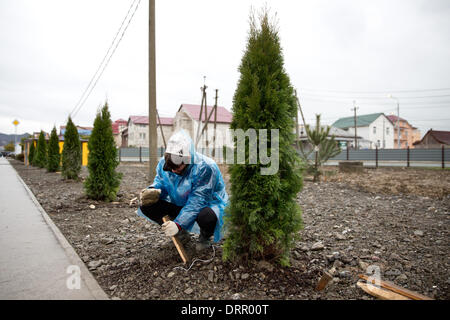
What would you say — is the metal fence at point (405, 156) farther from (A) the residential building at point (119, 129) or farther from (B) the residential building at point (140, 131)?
(A) the residential building at point (119, 129)

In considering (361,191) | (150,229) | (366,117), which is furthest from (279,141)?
(366,117)

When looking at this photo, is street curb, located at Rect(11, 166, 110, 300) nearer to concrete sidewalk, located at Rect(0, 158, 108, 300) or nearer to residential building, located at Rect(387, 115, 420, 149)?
concrete sidewalk, located at Rect(0, 158, 108, 300)

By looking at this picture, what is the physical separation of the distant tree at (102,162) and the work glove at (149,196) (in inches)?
172

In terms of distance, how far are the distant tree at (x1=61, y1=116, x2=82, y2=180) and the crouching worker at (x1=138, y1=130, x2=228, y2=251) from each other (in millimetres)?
9670

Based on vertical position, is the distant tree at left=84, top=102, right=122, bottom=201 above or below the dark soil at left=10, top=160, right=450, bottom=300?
above

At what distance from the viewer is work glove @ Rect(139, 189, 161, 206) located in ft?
10.1

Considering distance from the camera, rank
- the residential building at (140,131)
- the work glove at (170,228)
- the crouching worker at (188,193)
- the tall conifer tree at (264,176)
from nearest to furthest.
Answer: the tall conifer tree at (264,176), the work glove at (170,228), the crouching worker at (188,193), the residential building at (140,131)

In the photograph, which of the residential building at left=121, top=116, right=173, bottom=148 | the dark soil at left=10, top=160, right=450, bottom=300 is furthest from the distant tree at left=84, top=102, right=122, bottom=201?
the residential building at left=121, top=116, right=173, bottom=148

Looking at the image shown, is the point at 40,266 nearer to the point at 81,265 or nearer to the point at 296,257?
the point at 81,265

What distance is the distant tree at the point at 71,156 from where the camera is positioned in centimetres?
1147

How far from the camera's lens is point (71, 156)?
11.5 metres

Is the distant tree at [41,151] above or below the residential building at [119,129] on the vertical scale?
below

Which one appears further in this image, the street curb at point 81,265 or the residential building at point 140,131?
the residential building at point 140,131

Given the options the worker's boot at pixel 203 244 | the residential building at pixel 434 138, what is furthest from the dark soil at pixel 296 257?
the residential building at pixel 434 138
